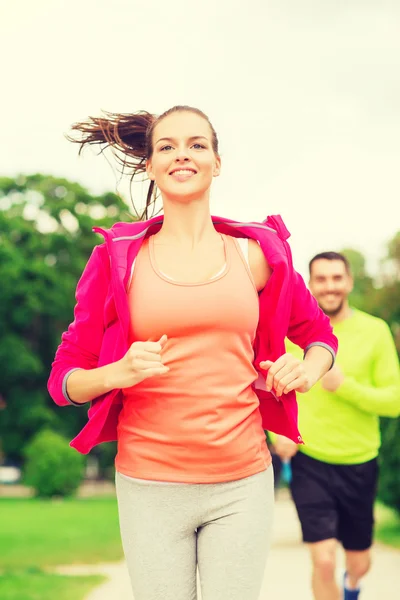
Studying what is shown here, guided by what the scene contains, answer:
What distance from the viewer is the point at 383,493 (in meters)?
12.8

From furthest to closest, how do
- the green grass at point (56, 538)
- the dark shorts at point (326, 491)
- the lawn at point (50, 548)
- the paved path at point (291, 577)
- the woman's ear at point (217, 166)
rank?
the green grass at point (56, 538)
the lawn at point (50, 548)
the paved path at point (291, 577)
the dark shorts at point (326, 491)
the woman's ear at point (217, 166)

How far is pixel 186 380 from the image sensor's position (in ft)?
9.44

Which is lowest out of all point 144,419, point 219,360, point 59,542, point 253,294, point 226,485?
point 59,542

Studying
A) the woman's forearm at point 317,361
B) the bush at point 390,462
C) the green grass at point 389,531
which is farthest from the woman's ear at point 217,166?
the green grass at point 389,531

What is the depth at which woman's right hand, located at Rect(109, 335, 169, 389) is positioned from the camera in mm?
2658

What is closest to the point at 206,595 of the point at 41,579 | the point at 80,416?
the point at 41,579

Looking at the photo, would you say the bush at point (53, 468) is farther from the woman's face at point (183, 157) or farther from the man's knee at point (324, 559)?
the woman's face at point (183, 157)

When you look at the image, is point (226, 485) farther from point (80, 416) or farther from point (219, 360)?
point (80, 416)

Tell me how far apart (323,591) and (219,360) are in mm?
3000

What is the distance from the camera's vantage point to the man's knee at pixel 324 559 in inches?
213

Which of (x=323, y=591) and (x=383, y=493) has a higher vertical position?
(x=323, y=591)

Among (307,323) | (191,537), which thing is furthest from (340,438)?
(191,537)

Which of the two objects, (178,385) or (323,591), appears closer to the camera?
(178,385)

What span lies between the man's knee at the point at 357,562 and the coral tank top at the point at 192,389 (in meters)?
3.30
